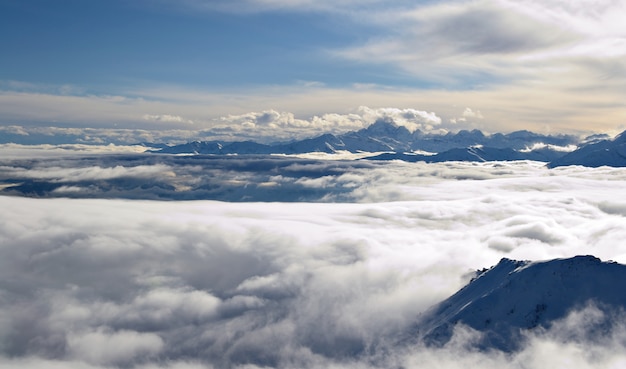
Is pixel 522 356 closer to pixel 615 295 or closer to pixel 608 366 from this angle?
pixel 608 366

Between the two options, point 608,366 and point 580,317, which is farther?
point 580,317

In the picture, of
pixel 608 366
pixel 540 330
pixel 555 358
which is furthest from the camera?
pixel 540 330

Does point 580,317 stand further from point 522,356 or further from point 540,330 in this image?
point 522,356

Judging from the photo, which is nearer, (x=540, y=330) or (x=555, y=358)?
(x=555, y=358)

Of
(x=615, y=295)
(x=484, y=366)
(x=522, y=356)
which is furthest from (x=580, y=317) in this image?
(x=484, y=366)

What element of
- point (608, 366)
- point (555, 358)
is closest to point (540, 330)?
point (555, 358)

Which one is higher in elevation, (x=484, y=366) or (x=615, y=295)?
(x=615, y=295)

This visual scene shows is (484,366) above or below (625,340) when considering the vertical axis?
below

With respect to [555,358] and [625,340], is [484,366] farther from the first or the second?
[625,340]

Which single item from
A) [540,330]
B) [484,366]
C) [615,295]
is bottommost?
[484,366]

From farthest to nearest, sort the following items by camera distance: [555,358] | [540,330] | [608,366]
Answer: [540,330] < [555,358] < [608,366]
